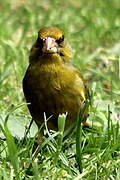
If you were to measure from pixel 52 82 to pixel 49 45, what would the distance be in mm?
230

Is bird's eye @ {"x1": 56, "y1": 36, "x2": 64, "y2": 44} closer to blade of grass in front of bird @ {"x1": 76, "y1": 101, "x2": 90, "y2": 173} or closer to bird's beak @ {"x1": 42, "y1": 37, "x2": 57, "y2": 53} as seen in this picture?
bird's beak @ {"x1": 42, "y1": 37, "x2": 57, "y2": 53}

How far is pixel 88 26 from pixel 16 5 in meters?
1.06

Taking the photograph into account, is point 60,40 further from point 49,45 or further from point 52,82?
point 52,82

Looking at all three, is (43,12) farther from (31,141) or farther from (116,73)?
(31,141)

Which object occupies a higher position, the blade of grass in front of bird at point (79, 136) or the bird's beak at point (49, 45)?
the bird's beak at point (49, 45)

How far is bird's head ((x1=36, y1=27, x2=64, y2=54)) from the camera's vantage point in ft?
13.6

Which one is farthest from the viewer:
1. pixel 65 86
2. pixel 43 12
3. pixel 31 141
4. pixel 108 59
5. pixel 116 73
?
pixel 43 12

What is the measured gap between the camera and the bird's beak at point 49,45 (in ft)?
13.5

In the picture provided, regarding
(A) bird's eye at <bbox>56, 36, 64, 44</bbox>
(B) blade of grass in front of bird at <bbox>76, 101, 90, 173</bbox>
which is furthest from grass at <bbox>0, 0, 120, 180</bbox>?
(A) bird's eye at <bbox>56, 36, 64, 44</bbox>

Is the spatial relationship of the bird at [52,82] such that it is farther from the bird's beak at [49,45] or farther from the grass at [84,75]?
the grass at [84,75]

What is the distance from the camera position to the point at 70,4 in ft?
23.9

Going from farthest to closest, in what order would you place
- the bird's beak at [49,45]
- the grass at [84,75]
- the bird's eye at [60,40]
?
the bird's eye at [60,40]
the bird's beak at [49,45]
the grass at [84,75]

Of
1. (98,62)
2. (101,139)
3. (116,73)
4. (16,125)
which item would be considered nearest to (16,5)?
(98,62)

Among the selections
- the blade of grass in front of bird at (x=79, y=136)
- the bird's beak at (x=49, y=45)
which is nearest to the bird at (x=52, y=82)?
the bird's beak at (x=49, y=45)
